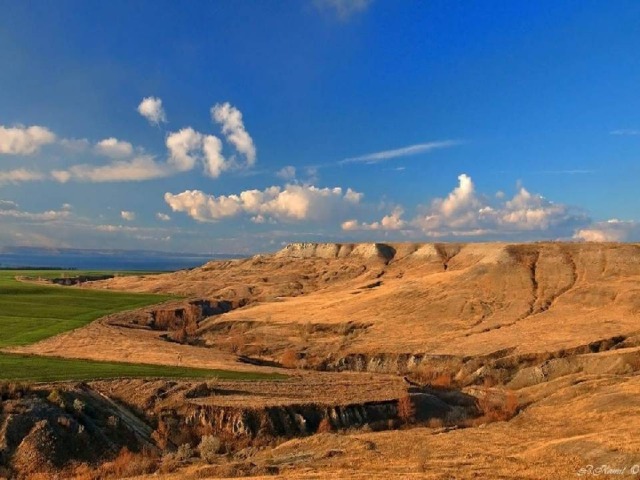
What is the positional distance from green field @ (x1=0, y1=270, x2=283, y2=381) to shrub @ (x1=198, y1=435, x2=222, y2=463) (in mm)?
18192

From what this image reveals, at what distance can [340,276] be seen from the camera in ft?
541

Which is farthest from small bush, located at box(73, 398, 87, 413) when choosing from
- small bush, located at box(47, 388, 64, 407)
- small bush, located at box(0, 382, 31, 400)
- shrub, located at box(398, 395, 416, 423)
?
shrub, located at box(398, 395, 416, 423)

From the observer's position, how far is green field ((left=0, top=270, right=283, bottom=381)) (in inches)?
2108

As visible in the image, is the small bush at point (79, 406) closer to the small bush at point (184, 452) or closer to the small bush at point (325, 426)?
the small bush at point (184, 452)

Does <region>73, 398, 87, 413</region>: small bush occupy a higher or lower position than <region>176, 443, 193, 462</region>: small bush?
higher

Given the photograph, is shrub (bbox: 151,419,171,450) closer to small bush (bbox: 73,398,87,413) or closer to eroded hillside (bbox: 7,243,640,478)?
eroded hillside (bbox: 7,243,640,478)

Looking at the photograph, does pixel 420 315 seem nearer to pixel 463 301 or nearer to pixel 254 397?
pixel 463 301

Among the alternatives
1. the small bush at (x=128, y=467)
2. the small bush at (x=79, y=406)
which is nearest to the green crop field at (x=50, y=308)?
the small bush at (x=79, y=406)

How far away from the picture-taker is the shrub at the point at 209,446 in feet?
117

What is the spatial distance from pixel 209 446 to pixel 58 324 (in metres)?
67.1

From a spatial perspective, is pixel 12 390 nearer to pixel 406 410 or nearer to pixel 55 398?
pixel 55 398

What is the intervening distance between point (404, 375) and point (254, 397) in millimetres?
27606

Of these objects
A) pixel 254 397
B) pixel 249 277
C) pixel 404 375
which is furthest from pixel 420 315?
pixel 249 277

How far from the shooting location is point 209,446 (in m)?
37.0
